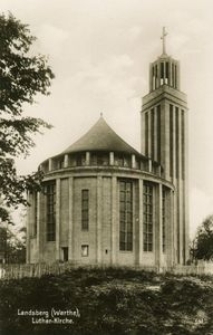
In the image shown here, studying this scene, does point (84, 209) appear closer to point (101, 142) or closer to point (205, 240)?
point (101, 142)

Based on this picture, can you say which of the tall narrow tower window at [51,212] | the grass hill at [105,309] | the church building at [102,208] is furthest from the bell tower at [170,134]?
the grass hill at [105,309]

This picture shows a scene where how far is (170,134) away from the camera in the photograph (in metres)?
42.8

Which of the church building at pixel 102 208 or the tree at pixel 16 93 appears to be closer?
the tree at pixel 16 93

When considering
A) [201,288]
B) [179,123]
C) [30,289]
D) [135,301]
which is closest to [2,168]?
[30,289]

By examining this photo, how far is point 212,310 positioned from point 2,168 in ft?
31.1

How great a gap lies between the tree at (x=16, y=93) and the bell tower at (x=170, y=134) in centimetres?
2918

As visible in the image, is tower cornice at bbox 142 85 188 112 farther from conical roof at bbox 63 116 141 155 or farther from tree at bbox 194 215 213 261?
tree at bbox 194 215 213 261

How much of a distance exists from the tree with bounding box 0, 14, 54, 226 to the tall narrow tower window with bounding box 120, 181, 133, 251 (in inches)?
874

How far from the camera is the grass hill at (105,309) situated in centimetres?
1320

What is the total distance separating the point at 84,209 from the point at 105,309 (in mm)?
17666

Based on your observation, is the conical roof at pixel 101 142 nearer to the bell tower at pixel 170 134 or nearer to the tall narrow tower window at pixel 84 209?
the tall narrow tower window at pixel 84 209

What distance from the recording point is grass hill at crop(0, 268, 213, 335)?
520 inches

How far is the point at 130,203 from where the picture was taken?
35.6 m

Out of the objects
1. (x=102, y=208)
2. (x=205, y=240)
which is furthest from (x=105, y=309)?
(x=205, y=240)
